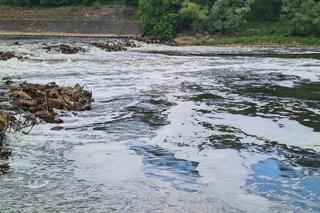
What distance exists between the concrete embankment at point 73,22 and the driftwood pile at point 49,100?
2045 inches

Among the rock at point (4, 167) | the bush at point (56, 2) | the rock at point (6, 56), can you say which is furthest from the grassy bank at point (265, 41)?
the rock at point (4, 167)

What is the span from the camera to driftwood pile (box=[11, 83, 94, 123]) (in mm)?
14773

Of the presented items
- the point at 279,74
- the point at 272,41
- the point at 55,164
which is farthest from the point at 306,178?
the point at 272,41

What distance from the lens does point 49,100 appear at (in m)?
15.9

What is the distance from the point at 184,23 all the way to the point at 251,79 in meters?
45.7

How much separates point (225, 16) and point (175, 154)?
187ft

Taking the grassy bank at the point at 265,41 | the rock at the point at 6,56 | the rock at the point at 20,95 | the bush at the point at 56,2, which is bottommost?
the grassy bank at the point at 265,41

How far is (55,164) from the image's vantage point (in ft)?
33.8

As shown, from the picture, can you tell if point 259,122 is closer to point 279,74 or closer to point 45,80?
point 45,80

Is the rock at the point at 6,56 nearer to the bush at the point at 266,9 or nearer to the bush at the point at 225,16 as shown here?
the bush at the point at 225,16

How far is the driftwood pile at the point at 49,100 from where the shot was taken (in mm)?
14773

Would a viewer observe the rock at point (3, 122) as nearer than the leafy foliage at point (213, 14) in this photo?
Yes

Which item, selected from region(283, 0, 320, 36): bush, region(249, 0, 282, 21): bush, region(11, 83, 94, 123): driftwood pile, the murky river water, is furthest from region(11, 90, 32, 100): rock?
region(249, 0, 282, 21): bush

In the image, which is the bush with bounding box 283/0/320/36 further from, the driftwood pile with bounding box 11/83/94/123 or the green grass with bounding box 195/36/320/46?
the driftwood pile with bounding box 11/83/94/123
